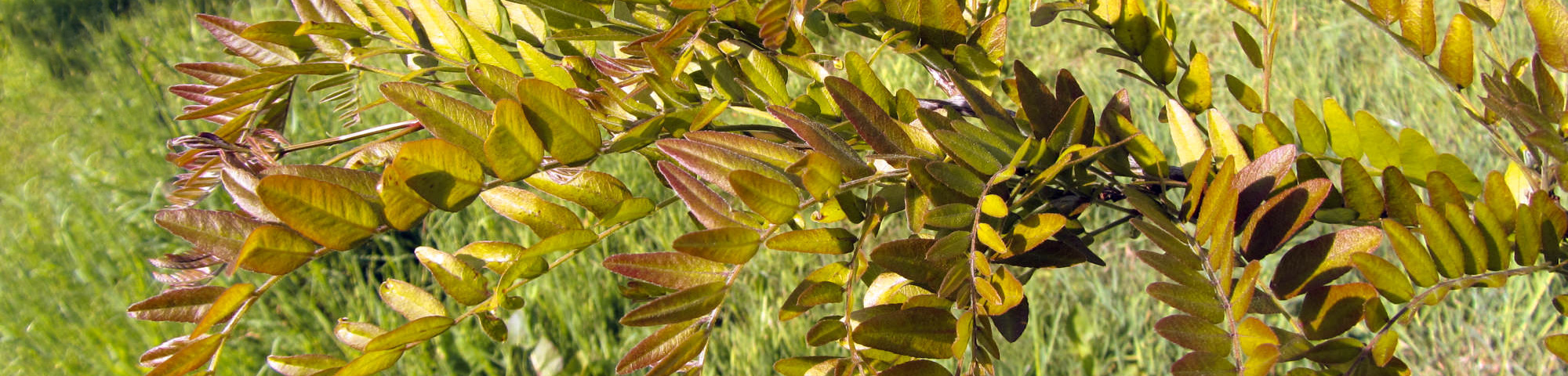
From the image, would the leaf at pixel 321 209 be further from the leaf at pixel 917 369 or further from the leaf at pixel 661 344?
the leaf at pixel 917 369

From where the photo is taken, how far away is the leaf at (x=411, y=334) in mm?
544

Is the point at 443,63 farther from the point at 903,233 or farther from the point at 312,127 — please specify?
the point at 312,127

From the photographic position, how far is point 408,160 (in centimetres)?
49

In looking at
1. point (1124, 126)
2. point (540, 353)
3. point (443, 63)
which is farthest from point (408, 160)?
point (540, 353)

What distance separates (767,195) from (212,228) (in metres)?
0.28

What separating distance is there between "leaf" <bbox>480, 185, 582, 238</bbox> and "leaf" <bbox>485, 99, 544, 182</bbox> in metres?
0.06

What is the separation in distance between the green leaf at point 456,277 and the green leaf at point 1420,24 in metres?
0.58

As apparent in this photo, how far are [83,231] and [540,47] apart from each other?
2.71 meters

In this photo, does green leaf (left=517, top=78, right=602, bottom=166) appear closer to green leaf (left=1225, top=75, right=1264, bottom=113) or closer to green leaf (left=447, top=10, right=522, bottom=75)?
green leaf (left=447, top=10, right=522, bottom=75)

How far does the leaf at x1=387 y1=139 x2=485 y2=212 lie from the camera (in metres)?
0.49

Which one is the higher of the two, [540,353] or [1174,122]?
[1174,122]

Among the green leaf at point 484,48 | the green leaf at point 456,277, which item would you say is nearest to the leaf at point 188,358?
the green leaf at point 456,277

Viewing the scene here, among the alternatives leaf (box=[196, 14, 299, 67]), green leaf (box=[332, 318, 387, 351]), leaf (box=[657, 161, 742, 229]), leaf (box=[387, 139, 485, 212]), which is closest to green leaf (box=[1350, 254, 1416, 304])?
leaf (box=[657, 161, 742, 229])

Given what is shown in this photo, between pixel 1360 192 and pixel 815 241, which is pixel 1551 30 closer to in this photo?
pixel 1360 192
